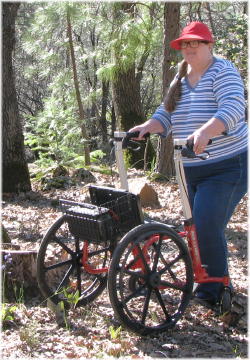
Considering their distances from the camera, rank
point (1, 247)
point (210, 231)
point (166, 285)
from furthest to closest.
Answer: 1. point (1, 247)
2. point (210, 231)
3. point (166, 285)

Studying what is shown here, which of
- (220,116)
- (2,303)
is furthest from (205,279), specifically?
(2,303)

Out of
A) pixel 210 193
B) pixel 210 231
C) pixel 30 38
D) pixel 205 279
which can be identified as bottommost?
pixel 205 279

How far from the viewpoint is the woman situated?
11.8ft

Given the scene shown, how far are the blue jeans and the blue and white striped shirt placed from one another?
66 millimetres

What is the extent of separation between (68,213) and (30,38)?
1129 cm

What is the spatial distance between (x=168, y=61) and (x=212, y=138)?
6271 mm

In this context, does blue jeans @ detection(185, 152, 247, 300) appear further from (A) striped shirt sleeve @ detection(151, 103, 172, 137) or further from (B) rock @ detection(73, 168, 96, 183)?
(B) rock @ detection(73, 168, 96, 183)

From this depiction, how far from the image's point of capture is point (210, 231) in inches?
146

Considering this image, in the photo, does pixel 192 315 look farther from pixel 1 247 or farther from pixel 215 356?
pixel 1 247

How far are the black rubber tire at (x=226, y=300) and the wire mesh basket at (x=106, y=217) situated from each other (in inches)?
31.7

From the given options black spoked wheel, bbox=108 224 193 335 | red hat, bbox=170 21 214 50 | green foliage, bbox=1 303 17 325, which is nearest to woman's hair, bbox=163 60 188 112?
red hat, bbox=170 21 214 50

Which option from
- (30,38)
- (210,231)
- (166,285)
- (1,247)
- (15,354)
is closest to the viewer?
(15,354)

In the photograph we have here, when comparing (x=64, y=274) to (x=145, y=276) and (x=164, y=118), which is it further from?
(x=164, y=118)

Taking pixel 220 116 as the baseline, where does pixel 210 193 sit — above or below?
below
